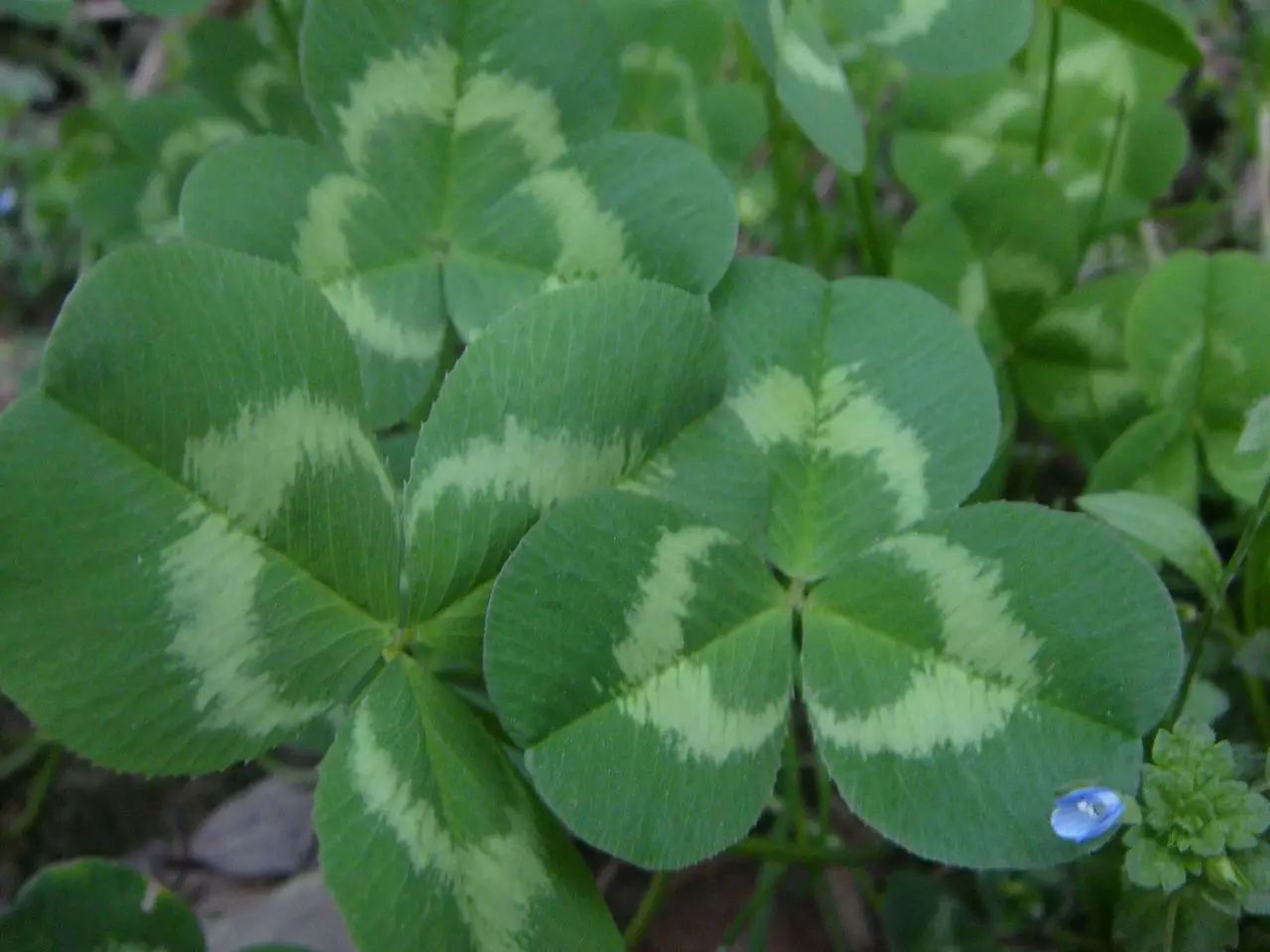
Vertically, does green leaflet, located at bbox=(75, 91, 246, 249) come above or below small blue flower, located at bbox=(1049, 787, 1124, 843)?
above

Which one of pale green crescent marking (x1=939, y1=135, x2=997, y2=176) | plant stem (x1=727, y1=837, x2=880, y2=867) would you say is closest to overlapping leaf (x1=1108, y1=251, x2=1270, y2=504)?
pale green crescent marking (x1=939, y1=135, x2=997, y2=176)

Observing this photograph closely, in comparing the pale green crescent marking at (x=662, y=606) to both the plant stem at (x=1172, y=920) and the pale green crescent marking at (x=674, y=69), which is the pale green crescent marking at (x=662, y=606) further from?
the pale green crescent marking at (x=674, y=69)

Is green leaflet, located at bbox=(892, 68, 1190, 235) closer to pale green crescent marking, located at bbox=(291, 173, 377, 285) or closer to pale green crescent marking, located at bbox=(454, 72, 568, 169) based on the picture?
pale green crescent marking, located at bbox=(454, 72, 568, 169)

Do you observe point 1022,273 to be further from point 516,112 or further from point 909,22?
point 516,112

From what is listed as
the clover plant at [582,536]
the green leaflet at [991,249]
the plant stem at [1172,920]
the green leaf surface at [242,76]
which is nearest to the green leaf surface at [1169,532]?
the clover plant at [582,536]

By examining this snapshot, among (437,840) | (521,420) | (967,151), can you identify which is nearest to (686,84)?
(967,151)

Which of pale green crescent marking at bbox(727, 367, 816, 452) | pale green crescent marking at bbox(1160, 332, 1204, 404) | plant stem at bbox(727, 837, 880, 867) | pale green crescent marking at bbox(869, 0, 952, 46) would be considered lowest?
plant stem at bbox(727, 837, 880, 867)

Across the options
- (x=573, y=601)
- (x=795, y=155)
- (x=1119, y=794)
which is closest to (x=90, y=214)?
(x=795, y=155)
